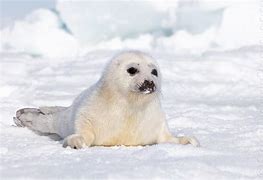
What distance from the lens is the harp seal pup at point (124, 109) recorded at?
290 centimetres

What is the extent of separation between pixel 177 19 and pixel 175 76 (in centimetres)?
709

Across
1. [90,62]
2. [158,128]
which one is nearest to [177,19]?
[90,62]

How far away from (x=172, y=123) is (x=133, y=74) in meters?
1.07

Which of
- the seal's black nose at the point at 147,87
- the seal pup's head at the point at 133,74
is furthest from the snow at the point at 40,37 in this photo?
the seal's black nose at the point at 147,87

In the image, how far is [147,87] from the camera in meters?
2.79

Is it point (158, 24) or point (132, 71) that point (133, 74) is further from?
point (158, 24)

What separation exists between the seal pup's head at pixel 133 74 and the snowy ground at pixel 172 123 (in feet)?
0.99

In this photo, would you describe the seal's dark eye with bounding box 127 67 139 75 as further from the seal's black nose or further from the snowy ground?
the snowy ground

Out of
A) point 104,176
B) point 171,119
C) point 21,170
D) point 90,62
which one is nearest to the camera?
point 104,176

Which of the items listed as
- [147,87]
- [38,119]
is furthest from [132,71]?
[38,119]

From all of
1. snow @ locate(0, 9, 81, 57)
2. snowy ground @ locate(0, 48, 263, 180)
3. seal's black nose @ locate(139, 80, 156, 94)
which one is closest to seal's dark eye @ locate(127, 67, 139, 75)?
seal's black nose @ locate(139, 80, 156, 94)

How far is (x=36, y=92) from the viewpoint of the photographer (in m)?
5.69

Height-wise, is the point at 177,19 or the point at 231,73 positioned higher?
the point at 177,19

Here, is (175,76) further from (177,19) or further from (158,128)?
(177,19)
